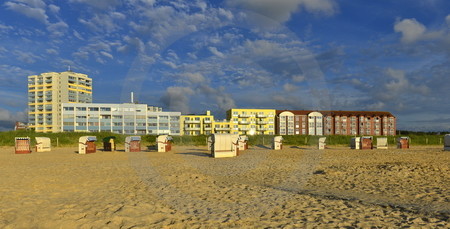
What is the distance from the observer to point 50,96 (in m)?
124

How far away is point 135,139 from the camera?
108ft

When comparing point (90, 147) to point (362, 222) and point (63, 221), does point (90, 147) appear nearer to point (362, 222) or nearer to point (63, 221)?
point (63, 221)

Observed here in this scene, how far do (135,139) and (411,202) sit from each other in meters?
28.7

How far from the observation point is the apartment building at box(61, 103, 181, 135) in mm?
86250

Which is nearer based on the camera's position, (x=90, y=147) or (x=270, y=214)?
(x=270, y=214)

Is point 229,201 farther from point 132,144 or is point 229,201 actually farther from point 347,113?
point 347,113

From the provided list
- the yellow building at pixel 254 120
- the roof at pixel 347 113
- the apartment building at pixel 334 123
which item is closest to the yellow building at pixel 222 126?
Answer: the yellow building at pixel 254 120

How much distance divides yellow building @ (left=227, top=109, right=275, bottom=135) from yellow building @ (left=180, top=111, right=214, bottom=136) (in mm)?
8185

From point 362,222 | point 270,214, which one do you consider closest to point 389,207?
point 362,222

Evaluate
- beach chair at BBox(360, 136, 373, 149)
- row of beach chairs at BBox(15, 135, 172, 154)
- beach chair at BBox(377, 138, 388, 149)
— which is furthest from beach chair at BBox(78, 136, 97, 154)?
beach chair at BBox(377, 138, 388, 149)

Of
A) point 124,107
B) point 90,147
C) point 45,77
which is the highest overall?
point 45,77

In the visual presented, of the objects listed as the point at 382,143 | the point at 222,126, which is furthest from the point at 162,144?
the point at 222,126

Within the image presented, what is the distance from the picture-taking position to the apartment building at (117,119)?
86.2m

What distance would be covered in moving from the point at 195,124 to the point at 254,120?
1919cm
